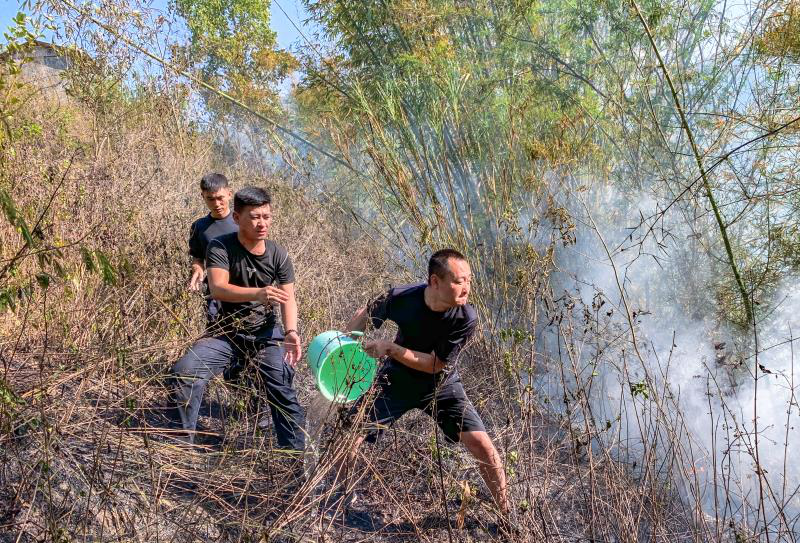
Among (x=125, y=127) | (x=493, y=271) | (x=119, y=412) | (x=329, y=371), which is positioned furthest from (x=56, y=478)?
(x=125, y=127)

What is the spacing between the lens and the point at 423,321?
3176 millimetres

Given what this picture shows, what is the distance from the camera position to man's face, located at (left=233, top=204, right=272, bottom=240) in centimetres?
344

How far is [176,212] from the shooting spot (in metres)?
5.52

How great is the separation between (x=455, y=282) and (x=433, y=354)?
35 cm

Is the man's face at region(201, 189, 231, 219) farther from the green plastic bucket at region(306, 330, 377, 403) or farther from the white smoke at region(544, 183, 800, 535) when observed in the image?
the white smoke at region(544, 183, 800, 535)

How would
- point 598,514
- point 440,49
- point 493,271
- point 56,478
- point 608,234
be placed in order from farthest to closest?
point 608,234
point 440,49
point 493,271
point 56,478
point 598,514

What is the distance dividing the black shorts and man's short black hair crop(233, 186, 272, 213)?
39.8 inches

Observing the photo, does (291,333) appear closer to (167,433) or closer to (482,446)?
(167,433)

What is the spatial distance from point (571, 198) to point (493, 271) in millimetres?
1362

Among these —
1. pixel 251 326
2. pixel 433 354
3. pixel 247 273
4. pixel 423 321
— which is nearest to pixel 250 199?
pixel 247 273

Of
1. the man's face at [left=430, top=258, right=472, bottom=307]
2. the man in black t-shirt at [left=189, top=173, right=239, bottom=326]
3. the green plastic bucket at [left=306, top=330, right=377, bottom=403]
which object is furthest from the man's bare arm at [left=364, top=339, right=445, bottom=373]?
the man in black t-shirt at [left=189, top=173, right=239, bottom=326]

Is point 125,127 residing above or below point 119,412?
above

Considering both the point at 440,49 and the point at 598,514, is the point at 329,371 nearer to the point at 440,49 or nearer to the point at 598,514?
the point at 598,514

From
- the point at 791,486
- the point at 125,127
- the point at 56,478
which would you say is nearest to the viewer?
the point at 56,478
